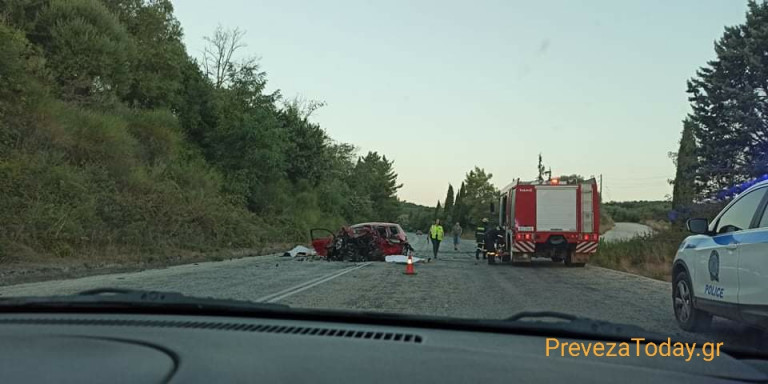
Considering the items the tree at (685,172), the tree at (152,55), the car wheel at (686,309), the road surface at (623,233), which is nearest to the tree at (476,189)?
the road surface at (623,233)

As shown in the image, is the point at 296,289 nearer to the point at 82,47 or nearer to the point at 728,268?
the point at 728,268

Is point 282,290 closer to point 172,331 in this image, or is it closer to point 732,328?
point 732,328

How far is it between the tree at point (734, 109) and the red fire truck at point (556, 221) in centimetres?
1496

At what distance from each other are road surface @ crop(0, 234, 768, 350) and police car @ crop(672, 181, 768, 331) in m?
0.38

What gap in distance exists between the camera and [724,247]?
6559 millimetres

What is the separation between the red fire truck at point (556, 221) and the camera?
21172 millimetres

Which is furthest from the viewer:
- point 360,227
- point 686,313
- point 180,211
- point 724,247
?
point 180,211

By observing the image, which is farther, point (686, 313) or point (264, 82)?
point (264, 82)

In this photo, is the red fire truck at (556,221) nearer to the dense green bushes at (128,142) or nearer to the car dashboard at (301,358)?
the dense green bushes at (128,142)

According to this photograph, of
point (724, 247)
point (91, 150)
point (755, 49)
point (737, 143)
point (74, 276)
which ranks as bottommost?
point (74, 276)

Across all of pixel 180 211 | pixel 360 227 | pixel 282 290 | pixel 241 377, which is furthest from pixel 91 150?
pixel 241 377

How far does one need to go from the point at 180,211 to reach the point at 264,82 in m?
19.7

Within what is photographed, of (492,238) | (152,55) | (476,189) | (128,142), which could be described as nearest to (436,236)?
(492,238)

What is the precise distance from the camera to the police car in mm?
5824
